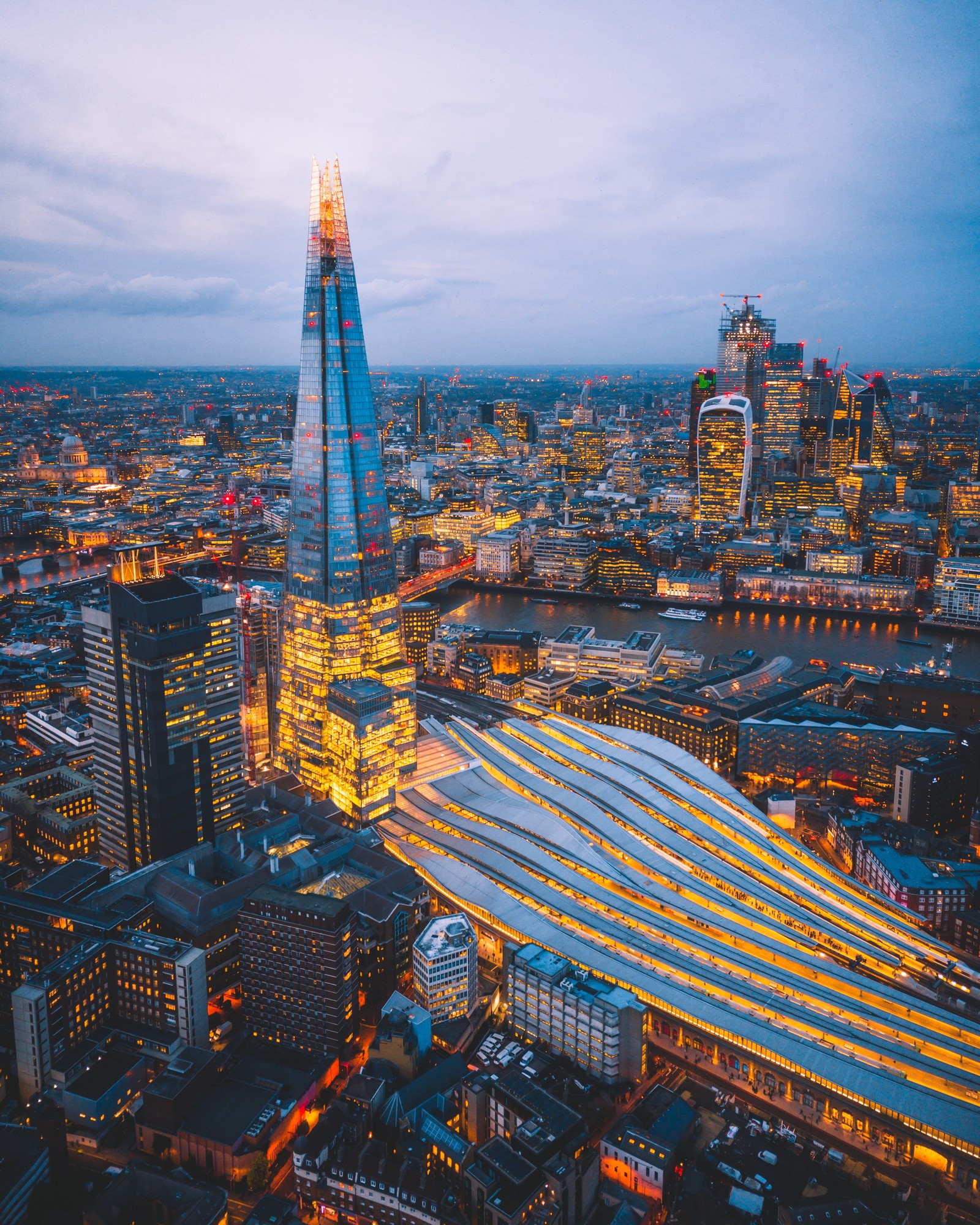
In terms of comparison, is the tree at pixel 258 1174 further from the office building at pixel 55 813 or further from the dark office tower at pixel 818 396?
the dark office tower at pixel 818 396

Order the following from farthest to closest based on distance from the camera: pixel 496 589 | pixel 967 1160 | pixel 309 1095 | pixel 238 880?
pixel 496 589 < pixel 238 880 < pixel 309 1095 < pixel 967 1160

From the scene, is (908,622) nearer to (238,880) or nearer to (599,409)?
(238,880)

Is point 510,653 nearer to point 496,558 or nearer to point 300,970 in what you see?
point 496,558

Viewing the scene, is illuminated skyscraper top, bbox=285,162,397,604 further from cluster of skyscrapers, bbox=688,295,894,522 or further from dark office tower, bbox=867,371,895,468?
dark office tower, bbox=867,371,895,468

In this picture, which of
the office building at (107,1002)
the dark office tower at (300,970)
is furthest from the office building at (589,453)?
the office building at (107,1002)

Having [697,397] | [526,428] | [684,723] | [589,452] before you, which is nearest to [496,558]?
[684,723]

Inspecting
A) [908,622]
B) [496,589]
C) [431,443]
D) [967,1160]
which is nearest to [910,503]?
[908,622]
